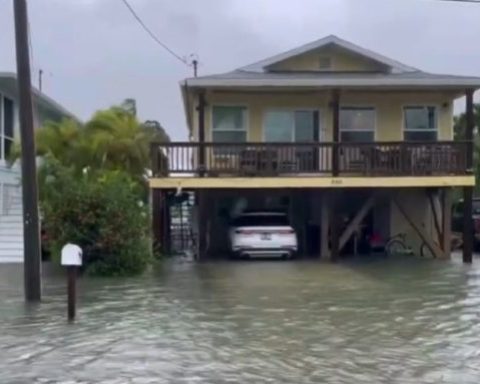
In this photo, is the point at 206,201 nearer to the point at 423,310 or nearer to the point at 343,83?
the point at 343,83

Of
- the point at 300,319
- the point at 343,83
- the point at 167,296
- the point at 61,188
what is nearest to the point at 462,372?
the point at 300,319

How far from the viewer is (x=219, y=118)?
95.2ft

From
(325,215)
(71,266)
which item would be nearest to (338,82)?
(325,215)

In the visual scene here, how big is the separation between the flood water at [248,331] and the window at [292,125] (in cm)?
919

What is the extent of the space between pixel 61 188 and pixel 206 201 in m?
5.85

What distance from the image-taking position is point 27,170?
15.9 metres

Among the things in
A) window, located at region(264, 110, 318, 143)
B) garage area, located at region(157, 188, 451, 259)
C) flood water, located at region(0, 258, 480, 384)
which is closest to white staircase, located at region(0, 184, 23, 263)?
garage area, located at region(157, 188, 451, 259)

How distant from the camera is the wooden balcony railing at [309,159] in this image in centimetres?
2608

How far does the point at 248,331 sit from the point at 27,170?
5703 mm

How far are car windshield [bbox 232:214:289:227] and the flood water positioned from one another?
6.41m

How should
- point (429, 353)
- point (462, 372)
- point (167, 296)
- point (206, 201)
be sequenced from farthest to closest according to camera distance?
point (206, 201)
point (167, 296)
point (429, 353)
point (462, 372)

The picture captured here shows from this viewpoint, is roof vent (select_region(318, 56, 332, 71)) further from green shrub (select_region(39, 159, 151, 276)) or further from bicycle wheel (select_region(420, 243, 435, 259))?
green shrub (select_region(39, 159, 151, 276))

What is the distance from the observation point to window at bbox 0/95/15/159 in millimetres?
31078

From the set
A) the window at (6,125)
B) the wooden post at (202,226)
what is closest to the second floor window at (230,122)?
the wooden post at (202,226)
